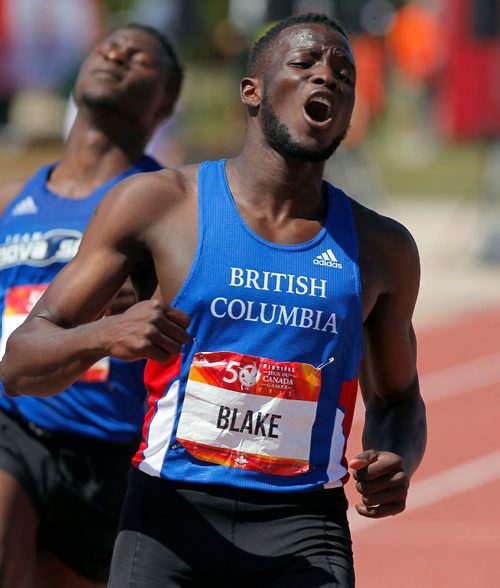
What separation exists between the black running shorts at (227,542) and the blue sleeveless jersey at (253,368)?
4cm

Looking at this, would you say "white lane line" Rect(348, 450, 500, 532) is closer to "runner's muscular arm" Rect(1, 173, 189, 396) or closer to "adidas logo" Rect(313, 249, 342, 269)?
"adidas logo" Rect(313, 249, 342, 269)

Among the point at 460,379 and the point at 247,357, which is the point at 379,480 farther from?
the point at 460,379

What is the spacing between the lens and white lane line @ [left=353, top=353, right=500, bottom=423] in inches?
446

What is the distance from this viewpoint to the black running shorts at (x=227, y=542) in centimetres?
340

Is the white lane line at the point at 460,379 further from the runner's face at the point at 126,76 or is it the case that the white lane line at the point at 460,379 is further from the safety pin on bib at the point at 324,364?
the safety pin on bib at the point at 324,364

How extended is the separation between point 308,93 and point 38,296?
154 cm

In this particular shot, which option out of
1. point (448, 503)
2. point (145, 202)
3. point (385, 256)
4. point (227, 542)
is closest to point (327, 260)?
point (385, 256)

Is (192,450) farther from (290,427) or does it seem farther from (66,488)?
(66,488)

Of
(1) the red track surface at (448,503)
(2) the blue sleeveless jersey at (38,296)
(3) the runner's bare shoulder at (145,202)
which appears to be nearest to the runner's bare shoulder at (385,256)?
(3) the runner's bare shoulder at (145,202)

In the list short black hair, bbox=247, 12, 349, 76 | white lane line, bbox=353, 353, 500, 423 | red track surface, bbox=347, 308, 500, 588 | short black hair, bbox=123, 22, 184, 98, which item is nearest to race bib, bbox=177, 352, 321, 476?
short black hair, bbox=247, 12, 349, 76

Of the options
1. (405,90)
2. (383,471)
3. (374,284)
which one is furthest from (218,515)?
(405,90)

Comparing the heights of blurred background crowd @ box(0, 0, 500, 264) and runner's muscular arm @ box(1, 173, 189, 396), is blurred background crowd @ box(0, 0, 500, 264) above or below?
above

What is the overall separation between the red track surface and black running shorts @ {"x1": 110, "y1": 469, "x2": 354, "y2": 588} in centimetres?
351

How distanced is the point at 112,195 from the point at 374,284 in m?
0.67
